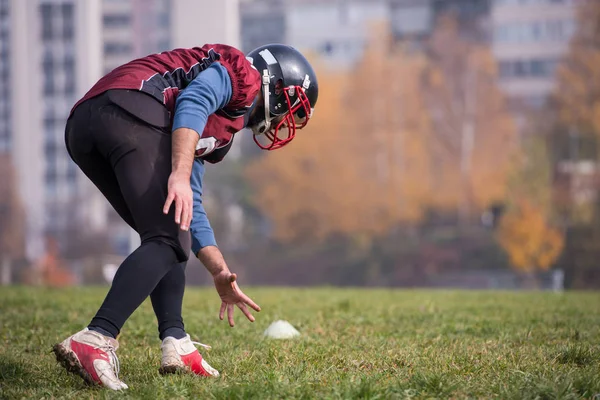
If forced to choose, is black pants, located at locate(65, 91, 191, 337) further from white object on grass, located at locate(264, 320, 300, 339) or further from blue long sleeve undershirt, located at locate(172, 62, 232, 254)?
white object on grass, located at locate(264, 320, 300, 339)

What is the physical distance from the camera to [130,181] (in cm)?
373

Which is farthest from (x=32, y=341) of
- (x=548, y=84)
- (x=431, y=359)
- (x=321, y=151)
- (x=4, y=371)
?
(x=548, y=84)

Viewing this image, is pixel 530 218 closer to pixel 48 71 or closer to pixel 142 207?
pixel 48 71

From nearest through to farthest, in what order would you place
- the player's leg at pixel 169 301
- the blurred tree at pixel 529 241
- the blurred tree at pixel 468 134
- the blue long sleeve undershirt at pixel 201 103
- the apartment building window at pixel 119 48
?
the blue long sleeve undershirt at pixel 201 103, the player's leg at pixel 169 301, the blurred tree at pixel 529 241, the blurred tree at pixel 468 134, the apartment building window at pixel 119 48

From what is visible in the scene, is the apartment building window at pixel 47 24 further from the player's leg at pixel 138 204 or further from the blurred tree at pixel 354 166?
the player's leg at pixel 138 204

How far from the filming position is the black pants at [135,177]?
12.2ft

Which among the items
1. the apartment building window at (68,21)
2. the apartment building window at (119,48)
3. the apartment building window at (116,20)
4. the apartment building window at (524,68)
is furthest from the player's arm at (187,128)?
the apartment building window at (68,21)

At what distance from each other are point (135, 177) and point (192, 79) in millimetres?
613

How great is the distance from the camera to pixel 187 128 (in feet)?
12.2

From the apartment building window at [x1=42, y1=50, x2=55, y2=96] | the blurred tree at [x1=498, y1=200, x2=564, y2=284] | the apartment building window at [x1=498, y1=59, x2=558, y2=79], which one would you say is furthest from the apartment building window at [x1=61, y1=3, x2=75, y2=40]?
the blurred tree at [x1=498, y1=200, x2=564, y2=284]

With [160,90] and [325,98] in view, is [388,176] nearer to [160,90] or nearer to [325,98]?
[325,98]

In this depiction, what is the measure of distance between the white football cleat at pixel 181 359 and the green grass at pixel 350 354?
0.22 feet

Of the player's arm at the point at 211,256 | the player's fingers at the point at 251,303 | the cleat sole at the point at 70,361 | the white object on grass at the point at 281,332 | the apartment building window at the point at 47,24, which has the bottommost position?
the white object on grass at the point at 281,332

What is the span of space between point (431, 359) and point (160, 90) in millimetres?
1874
